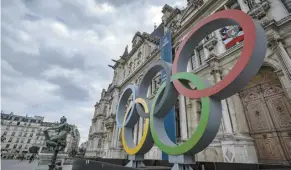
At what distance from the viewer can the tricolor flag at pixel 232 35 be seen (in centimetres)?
873

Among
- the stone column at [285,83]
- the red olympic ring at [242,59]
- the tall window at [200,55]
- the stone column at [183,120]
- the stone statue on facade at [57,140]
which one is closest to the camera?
the red olympic ring at [242,59]

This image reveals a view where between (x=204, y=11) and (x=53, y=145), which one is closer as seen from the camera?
(x=53, y=145)

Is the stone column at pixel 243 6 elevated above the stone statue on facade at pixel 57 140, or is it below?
above

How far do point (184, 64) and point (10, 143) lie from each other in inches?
3555

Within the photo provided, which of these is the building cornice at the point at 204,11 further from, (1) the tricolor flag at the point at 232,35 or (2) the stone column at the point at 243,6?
(1) the tricolor flag at the point at 232,35

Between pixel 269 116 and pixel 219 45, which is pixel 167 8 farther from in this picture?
pixel 269 116

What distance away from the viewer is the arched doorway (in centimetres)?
652

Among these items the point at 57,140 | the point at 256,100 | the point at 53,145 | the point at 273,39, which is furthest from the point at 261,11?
the point at 53,145

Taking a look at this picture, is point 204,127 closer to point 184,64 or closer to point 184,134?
point 184,64

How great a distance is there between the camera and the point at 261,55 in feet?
9.61

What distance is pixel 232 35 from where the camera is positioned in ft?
30.0

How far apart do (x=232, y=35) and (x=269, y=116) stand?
17.5 feet

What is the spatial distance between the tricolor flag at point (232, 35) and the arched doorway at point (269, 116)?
2.32 m

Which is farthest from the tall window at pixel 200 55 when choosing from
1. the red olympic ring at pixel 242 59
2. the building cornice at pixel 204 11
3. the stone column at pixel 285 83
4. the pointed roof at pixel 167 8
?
the pointed roof at pixel 167 8
